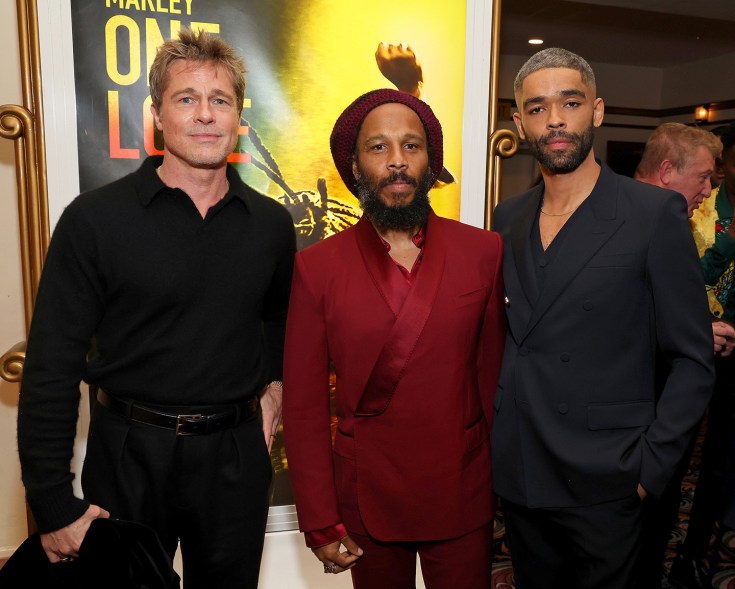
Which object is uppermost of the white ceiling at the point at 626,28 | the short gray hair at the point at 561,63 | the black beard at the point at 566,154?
the white ceiling at the point at 626,28

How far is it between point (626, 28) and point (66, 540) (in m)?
8.12

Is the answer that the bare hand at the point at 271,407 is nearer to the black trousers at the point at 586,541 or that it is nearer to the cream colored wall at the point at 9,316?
the black trousers at the point at 586,541

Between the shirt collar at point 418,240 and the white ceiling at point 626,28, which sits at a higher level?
the white ceiling at point 626,28

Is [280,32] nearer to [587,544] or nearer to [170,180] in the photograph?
[170,180]

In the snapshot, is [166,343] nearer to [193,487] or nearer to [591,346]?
[193,487]

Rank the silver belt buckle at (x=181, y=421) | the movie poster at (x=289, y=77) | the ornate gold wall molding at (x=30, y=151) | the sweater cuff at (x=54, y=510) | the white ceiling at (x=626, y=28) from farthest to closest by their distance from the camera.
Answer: the white ceiling at (x=626, y=28)
the movie poster at (x=289, y=77)
the ornate gold wall molding at (x=30, y=151)
the silver belt buckle at (x=181, y=421)
the sweater cuff at (x=54, y=510)

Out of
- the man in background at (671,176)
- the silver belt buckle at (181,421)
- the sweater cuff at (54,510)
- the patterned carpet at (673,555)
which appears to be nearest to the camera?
the sweater cuff at (54,510)

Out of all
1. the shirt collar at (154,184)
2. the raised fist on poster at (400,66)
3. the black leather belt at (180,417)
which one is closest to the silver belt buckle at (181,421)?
the black leather belt at (180,417)

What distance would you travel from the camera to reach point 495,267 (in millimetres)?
1656

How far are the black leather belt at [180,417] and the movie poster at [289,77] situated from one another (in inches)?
29.4

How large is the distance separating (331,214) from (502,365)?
89cm

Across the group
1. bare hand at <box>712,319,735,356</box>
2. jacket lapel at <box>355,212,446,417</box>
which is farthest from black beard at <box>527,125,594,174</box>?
bare hand at <box>712,319,735,356</box>

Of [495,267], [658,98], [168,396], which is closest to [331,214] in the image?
[495,267]

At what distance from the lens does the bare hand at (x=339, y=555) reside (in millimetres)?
1568
